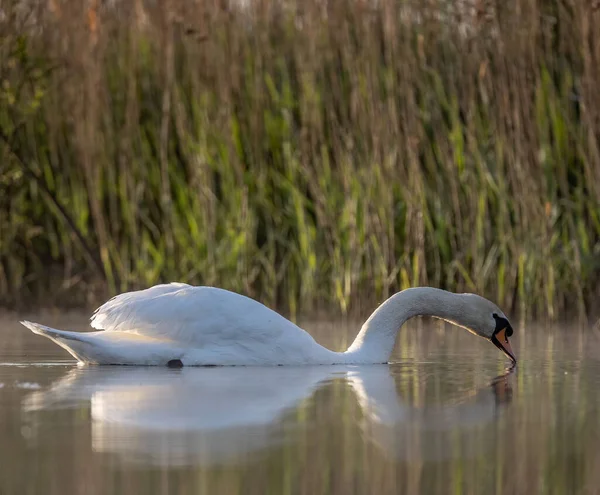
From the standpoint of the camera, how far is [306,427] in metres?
4.30

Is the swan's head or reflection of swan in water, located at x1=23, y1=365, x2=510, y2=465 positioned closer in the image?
reflection of swan in water, located at x1=23, y1=365, x2=510, y2=465

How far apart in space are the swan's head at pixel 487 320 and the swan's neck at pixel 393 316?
0.03 metres

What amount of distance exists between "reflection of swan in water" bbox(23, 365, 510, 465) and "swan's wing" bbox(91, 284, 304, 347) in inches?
6.3

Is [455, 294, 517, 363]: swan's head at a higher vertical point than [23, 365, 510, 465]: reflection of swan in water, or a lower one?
higher

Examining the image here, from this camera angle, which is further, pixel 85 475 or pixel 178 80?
pixel 178 80

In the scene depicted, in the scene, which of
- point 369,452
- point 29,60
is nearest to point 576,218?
point 29,60

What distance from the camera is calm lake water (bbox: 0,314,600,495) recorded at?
3.41 m

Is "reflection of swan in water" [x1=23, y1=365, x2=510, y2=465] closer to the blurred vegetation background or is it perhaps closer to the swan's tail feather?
the swan's tail feather

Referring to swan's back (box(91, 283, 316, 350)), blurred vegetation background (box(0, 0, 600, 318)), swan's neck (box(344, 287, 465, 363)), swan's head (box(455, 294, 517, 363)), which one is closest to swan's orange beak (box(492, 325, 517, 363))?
swan's head (box(455, 294, 517, 363))

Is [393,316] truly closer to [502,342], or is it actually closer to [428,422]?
[502,342]

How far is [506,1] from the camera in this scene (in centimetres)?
872

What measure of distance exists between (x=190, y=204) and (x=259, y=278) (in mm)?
653

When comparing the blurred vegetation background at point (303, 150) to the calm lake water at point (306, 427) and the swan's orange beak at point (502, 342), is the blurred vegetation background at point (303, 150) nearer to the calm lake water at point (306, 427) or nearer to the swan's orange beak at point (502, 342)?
the swan's orange beak at point (502, 342)

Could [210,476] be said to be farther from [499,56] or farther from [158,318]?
[499,56]
